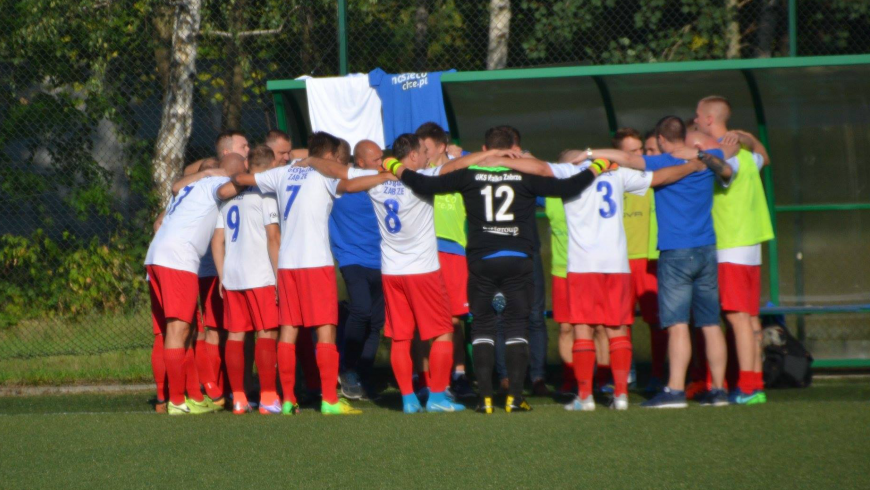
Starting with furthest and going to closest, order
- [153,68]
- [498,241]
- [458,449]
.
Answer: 1. [153,68]
2. [498,241]
3. [458,449]

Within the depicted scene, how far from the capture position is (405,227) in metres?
6.36

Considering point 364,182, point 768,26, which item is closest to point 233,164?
point 364,182

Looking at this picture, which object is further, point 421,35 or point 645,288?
point 421,35

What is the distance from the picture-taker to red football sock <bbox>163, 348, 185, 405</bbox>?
6594 millimetres

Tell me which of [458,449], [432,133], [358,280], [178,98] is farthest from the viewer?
[178,98]

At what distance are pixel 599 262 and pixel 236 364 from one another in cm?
257

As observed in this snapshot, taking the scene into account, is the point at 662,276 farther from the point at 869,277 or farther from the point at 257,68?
the point at 257,68

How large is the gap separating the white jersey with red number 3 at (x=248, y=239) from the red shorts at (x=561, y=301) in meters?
1.95

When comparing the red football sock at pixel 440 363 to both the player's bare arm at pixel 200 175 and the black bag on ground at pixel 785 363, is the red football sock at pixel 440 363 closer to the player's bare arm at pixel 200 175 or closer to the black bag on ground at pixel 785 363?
the player's bare arm at pixel 200 175

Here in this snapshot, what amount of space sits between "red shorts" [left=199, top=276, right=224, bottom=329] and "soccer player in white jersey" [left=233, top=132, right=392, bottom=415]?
74cm

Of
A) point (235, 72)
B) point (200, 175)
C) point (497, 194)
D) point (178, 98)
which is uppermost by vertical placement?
point (235, 72)

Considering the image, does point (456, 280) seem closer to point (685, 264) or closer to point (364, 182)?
point (364, 182)

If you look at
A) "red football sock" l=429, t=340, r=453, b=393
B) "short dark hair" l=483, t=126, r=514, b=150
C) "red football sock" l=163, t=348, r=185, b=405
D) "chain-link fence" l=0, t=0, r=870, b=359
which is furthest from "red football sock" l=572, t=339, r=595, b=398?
"chain-link fence" l=0, t=0, r=870, b=359

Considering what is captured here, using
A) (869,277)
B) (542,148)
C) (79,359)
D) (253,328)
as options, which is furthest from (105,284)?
(869,277)
